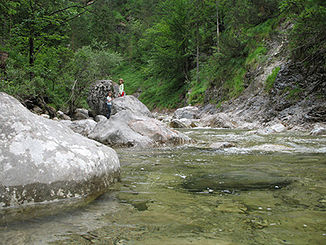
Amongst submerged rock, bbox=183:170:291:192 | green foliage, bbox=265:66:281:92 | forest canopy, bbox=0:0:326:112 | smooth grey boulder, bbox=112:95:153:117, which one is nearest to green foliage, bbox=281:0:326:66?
forest canopy, bbox=0:0:326:112

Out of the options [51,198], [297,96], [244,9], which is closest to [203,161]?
[51,198]

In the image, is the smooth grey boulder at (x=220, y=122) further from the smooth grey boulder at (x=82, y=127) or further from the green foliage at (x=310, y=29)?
the smooth grey boulder at (x=82, y=127)

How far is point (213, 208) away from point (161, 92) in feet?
98.3

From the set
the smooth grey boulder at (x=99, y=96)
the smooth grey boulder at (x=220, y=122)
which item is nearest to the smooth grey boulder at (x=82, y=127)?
the smooth grey boulder at (x=220, y=122)

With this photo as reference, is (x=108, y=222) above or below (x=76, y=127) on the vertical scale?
below

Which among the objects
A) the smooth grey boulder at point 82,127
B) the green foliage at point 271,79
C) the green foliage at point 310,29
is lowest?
the smooth grey boulder at point 82,127

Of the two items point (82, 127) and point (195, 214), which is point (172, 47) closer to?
point (82, 127)

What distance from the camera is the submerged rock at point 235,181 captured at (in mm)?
2812

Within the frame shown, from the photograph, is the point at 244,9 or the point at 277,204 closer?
the point at 277,204

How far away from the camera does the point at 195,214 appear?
205 centimetres

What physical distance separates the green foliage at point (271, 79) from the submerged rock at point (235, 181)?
437 inches

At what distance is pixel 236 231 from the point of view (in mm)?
1719

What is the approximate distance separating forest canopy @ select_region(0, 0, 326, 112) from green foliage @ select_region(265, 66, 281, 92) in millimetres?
1424

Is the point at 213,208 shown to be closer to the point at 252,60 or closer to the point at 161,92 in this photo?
the point at 252,60
